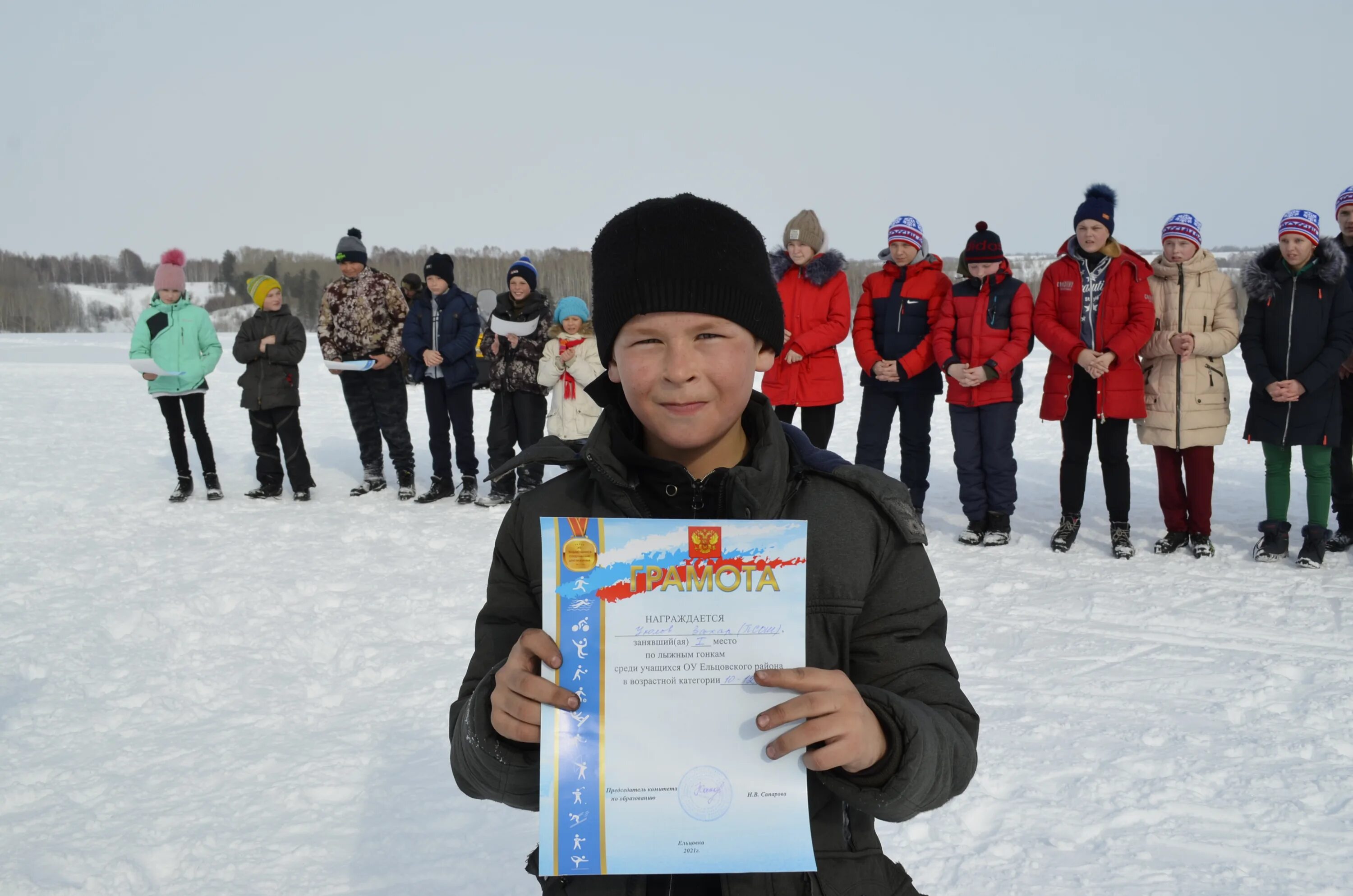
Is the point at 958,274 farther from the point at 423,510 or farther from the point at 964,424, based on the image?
the point at 423,510

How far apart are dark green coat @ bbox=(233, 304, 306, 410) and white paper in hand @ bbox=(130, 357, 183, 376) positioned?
49 cm

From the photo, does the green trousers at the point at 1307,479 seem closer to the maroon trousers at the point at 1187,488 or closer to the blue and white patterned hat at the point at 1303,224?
the maroon trousers at the point at 1187,488

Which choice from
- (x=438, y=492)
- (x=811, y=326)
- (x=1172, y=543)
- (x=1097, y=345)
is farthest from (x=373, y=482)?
(x=1172, y=543)

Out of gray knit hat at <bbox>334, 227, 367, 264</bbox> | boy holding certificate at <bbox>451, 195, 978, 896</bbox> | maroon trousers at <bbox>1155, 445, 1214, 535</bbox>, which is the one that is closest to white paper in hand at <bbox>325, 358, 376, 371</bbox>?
gray knit hat at <bbox>334, 227, 367, 264</bbox>

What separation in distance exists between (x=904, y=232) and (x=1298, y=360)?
251 centimetres

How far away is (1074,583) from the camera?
5.41 metres

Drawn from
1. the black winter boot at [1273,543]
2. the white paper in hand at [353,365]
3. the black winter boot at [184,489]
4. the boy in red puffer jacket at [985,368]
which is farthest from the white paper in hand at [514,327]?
the black winter boot at [1273,543]

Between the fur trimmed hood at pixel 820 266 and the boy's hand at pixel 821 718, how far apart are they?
5827mm

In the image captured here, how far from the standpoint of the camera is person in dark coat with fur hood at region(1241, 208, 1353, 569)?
549 centimetres

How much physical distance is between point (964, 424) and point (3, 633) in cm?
568

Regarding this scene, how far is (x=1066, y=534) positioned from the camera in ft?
20.4

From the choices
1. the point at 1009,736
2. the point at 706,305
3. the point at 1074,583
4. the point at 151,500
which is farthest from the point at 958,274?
the point at 151,500

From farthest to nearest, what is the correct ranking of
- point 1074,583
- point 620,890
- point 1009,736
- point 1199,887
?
point 1074,583 < point 1009,736 < point 1199,887 < point 620,890

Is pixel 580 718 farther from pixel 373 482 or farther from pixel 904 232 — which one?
pixel 373 482
